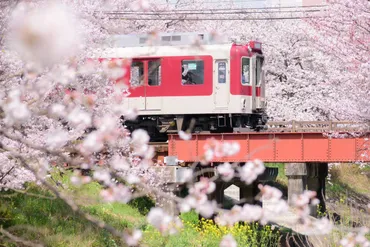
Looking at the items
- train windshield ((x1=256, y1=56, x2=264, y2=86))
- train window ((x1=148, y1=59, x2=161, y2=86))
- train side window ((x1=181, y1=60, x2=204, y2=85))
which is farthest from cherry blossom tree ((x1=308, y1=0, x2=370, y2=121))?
train window ((x1=148, y1=59, x2=161, y2=86))

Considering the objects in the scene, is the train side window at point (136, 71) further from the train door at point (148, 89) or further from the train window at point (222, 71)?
the train window at point (222, 71)

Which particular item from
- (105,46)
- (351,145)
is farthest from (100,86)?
(351,145)

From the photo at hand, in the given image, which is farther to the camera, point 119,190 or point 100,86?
point 100,86

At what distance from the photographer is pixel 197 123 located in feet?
76.7

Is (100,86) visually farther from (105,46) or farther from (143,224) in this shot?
(143,224)

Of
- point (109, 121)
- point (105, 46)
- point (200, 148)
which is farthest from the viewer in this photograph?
point (200, 148)

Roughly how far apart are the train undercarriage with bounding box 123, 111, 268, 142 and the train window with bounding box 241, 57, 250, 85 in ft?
3.75

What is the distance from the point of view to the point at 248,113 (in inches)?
908

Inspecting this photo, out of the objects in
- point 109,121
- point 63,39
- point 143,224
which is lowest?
point 143,224

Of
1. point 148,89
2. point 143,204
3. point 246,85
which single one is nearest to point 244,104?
point 246,85

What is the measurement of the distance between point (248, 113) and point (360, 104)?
6118 millimetres

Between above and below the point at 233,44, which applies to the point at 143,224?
below

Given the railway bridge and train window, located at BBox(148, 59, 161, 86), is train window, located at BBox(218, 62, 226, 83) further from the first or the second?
train window, located at BBox(148, 59, 161, 86)

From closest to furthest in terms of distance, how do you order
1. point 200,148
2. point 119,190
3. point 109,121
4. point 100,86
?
point 109,121
point 119,190
point 100,86
point 200,148
